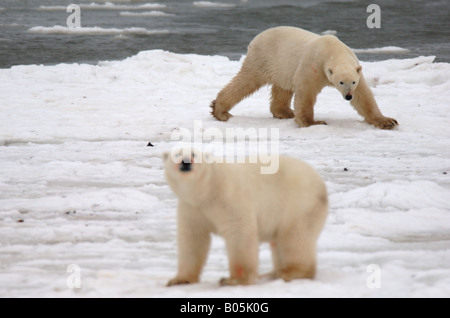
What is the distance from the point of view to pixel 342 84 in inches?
295

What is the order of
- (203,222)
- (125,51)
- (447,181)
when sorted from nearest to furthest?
1. (203,222)
2. (447,181)
3. (125,51)

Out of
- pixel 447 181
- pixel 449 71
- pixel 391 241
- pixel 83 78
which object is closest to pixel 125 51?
pixel 83 78

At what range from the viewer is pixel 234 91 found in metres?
8.82

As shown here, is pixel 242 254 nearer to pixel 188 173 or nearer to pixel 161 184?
pixel 188 173

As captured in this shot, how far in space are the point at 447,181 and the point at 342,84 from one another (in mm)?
1896

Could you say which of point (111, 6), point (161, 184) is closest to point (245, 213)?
point (161, 184)

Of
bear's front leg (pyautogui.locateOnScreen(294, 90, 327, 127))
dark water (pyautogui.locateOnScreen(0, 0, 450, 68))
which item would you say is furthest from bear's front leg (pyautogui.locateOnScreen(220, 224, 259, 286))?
dark water (pyautogui.locateOnScreen(0, 0, 450, 68))

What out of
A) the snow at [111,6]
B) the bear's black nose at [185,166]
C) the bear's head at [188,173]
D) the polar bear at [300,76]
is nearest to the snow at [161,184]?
the polar bear at [300,76]

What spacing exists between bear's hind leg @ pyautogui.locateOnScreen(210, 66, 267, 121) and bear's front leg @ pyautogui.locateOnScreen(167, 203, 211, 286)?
16.9ft

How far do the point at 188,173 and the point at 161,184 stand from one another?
8.52 ft

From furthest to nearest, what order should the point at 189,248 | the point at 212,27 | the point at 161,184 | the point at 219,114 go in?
the point at 212,27 < the point at 219,114 < the point at 161,184 < the point at 189,248

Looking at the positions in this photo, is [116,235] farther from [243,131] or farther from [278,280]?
[243,131]

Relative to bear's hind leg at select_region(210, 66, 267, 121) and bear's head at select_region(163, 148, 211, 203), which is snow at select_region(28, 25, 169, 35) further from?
bear's head at select_region(163, 148, 211, 203)

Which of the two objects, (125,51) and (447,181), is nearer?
(447,181)
